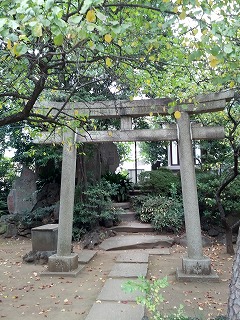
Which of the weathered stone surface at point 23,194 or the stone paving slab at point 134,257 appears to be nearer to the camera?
the stone paving slab at point 134,257

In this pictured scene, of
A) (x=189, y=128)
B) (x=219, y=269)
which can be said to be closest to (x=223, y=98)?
(x=189, y=128)

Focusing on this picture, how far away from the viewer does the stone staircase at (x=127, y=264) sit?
4.28 m

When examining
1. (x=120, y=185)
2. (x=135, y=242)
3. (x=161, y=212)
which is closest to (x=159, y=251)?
(x=135, y=242)

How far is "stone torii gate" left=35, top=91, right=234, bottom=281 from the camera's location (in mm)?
6027

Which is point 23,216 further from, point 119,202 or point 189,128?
point 189,128

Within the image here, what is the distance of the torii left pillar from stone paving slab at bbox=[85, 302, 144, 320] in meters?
1.96

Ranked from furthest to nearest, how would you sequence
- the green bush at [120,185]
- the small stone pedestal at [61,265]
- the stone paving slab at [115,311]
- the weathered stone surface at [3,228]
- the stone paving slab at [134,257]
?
the green bush at [120,185]
the weathered stone surface at [3,228]
the stone paving slab at [134,257]
the small stone pedestal at [61,265]
the stone paving slab at [115,311]

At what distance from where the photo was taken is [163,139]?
654 cm

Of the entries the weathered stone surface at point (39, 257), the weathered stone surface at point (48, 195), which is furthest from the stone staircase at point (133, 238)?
the weathered stone surface at point (48, 195)

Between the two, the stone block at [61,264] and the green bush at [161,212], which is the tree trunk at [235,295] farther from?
the green bush at [161,212]

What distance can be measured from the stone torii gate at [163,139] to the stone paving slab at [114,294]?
1101 mm

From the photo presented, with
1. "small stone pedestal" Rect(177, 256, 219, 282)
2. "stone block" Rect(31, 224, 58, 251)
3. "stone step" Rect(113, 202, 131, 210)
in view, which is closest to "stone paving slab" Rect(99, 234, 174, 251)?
"stone block" Rect(31, 224, 58, 251)

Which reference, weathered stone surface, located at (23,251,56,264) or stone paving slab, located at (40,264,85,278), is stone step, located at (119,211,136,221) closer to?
weathered stone surface, located at (23,251,56,264)

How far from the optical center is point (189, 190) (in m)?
6.23
